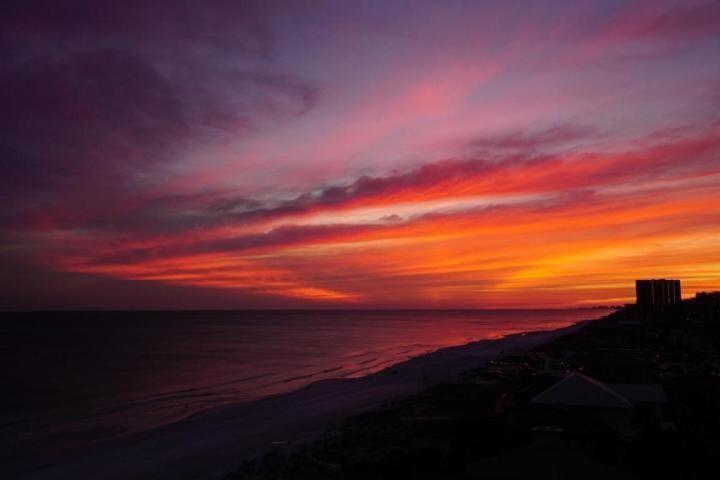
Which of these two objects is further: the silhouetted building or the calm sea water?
the silhouetted building

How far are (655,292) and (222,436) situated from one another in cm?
11345

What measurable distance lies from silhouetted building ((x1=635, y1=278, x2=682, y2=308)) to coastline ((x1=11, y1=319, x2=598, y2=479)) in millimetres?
91731

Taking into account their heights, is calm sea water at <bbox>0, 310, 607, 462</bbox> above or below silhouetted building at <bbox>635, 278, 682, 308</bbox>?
below

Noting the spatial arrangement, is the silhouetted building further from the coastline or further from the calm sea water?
the coastline

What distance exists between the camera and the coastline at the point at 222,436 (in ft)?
64.1

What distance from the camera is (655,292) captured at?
391 ft

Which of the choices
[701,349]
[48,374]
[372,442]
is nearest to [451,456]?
[372,442]

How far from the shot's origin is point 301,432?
78.6 feet

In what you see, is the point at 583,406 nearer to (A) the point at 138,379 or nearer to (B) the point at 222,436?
(B) the point at 222,436

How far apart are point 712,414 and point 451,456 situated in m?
9.78

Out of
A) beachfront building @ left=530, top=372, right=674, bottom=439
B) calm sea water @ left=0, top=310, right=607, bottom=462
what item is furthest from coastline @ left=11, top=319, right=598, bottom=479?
beachfront building @ left=530, top=372, right=674, bottom=439

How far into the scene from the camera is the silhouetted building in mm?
116375

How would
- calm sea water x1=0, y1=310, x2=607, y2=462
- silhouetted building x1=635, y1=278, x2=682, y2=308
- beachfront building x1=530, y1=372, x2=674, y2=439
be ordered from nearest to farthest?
beachfront building x1=530, y1=372, x2=674, y2=439, calm sea water x1=0, y1=310, x2=607, y2=462, silhouetted building x1=635, y1=278, x2=682, y2=308

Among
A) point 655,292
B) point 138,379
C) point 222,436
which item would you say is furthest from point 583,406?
point 655,292
